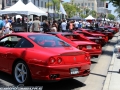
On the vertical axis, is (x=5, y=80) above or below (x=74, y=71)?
below

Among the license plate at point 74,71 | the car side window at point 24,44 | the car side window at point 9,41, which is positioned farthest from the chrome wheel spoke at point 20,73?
the license plate at point 74,71

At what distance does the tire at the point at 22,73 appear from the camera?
625cm

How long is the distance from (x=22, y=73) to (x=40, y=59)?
82cm

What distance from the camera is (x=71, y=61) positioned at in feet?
20.5

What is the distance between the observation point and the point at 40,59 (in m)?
5.99

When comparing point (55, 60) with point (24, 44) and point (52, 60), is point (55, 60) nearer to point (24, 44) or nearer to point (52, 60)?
point (52, 60)

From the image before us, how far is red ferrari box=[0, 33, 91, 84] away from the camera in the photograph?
5.94m

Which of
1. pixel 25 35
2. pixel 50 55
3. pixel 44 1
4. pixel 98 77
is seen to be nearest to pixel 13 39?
pixel 25 35

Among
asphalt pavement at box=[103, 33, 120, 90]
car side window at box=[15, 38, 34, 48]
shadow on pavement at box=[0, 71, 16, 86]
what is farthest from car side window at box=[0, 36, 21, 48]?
asphalt pavement at box=[103, 33, 120, 90]

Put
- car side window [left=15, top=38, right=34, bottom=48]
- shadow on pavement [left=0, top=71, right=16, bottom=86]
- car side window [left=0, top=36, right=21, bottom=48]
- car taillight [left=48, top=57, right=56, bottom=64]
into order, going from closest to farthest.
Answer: car taillight [left=48, top=57, right=56, bottom=64]
car side window [left=15, top=38, right=34, bottom=48]
shadow on pavement [left=0, top=71, right=16, bottom=86]
car side window [left=0, top=36, right=21, bottom=48]

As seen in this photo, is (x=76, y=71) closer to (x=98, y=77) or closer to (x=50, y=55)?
(x=50, y=55)

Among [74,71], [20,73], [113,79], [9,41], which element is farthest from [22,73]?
[113,79]

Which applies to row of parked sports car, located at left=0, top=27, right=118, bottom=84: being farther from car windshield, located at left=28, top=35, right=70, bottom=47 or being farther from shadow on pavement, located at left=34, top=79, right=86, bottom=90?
shadow on pavement, located at left=34, top=79, right=86, bottom=90

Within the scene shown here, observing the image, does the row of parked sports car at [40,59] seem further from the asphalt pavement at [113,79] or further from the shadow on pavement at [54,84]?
the asphalt pavement at [113,79]
